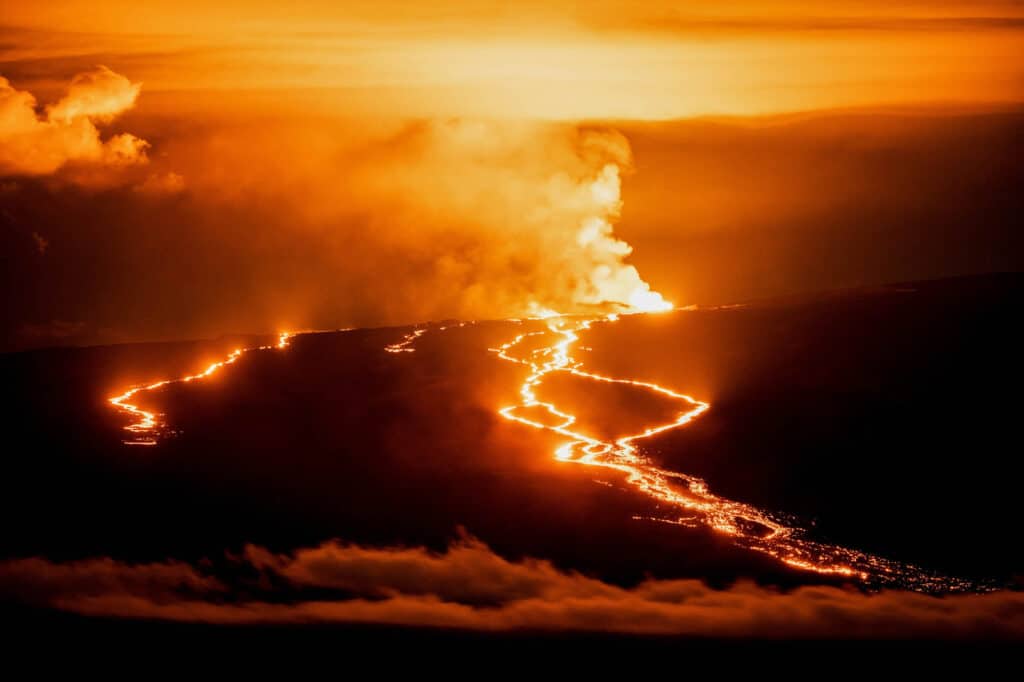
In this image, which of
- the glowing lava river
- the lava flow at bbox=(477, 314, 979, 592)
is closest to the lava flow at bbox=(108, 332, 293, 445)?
the glowing lava river

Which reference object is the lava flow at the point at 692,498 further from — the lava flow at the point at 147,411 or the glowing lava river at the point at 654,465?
the lava flow at the point at 147,411

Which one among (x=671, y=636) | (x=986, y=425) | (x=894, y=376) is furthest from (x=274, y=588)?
(x=894, y=376)

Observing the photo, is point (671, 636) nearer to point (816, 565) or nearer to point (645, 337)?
point (816, 565)

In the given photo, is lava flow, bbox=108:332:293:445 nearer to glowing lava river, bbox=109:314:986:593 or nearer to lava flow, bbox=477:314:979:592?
glowing lava river, bbox=109:314:986:593

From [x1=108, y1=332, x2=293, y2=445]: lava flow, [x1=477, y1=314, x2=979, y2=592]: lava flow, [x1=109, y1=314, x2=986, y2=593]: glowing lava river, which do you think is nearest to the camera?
[x1=477, y1=314, x2=979, y2=592]: lava flow

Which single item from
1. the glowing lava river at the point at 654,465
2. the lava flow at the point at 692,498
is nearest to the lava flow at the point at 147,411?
the glowing lava river at the point at 654,465

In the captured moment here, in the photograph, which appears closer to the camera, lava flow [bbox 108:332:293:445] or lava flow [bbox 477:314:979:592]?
lava flow [bbox 477:314:979:592]

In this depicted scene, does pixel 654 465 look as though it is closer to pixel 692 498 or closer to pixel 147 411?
pixel 692 498
